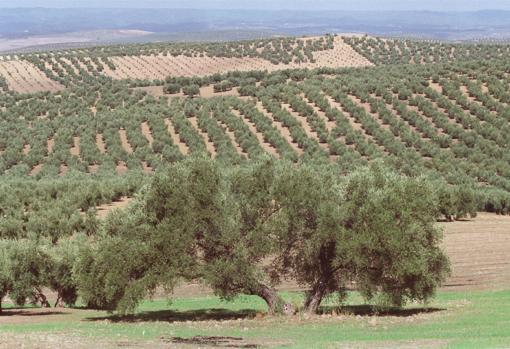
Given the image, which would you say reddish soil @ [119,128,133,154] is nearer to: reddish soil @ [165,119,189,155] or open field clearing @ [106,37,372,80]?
Answer: reddish soil @ [165,119,189,155]

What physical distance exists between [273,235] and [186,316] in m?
4.60

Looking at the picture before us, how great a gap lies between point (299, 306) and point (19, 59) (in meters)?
128

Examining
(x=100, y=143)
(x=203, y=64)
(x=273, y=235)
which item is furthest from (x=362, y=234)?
(x=203, y=64)

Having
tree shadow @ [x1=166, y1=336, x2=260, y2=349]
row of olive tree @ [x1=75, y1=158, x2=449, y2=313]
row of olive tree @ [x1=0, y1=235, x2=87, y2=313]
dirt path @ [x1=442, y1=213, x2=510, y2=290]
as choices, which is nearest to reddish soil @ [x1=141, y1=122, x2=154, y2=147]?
dirt path @ [x1=442, y1=213, x2=510, y2=290]

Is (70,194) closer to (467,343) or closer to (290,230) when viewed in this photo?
(290,230)

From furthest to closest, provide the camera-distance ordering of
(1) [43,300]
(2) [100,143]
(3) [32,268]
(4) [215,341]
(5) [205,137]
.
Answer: (2) [100,143] → (5) [205,137] → (1) [43,300] → (3) [32,268] → (4) [215,341]

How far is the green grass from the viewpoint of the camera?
24719mm

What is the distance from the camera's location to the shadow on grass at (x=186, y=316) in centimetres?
3228

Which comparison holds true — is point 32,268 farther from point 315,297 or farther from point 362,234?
point 362,234

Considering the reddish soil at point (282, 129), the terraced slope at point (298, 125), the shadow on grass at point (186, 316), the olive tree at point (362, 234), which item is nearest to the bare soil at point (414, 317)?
the shadow on grass at point (186, 316)

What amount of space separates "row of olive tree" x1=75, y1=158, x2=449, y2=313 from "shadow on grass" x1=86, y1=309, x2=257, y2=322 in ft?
4.33

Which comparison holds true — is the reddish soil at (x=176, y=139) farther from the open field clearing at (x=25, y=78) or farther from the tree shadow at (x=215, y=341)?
the tree shadow at (x=215, y=341)

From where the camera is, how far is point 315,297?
3145 cm

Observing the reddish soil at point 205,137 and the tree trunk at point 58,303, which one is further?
the reddish soil at point 205,137
